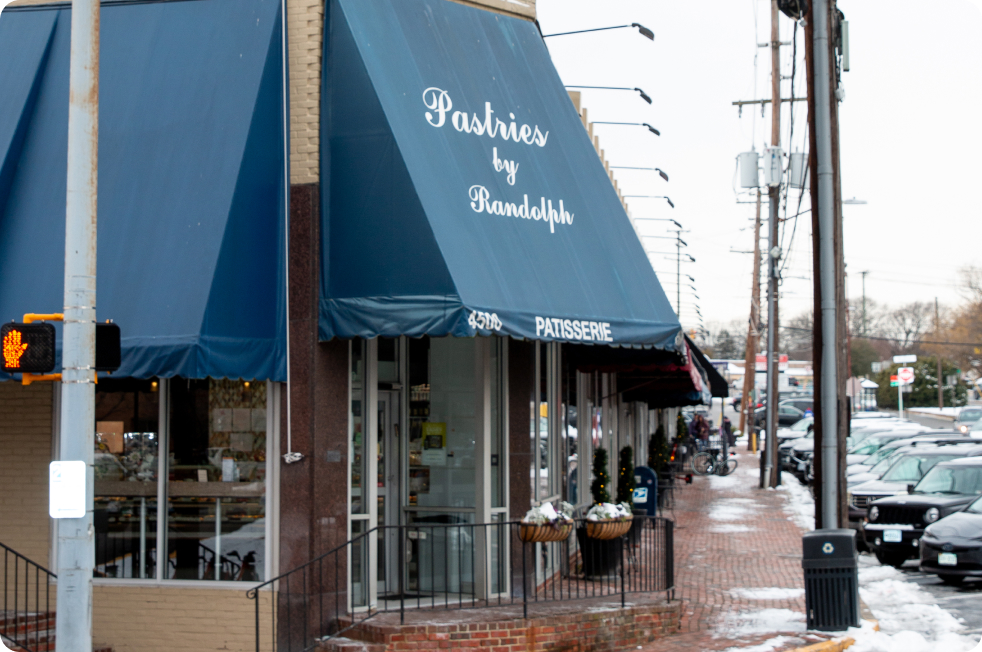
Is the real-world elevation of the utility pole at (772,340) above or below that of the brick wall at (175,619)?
above

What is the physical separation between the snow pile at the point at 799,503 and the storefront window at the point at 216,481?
Result: 1352 cm

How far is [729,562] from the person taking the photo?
53.9 ft

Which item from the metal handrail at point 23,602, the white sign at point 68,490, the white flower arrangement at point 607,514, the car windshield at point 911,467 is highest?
the white sign at point 68,490

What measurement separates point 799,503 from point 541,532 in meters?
17.0

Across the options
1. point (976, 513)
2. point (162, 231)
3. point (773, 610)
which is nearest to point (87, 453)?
point (162, 231)

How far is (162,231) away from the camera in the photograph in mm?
9797

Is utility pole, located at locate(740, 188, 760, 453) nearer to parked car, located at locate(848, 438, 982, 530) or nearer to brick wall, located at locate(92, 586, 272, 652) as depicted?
parked car, located at locate(848, 438, 982, 530)

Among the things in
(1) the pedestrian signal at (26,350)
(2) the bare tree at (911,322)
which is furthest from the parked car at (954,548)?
(2) the bare tree at (911,322)

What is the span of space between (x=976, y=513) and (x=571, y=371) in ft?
20.4

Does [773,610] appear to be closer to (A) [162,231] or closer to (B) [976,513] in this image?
(B) [976,513]

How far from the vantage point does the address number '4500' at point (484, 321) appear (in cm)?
936

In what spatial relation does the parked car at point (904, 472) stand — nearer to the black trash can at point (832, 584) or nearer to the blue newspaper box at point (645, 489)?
the blue newspaper box at point (645, 489)

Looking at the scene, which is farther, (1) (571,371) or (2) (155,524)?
(1) (571,371)

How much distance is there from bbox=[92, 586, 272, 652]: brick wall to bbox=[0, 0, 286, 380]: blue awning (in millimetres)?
2282
